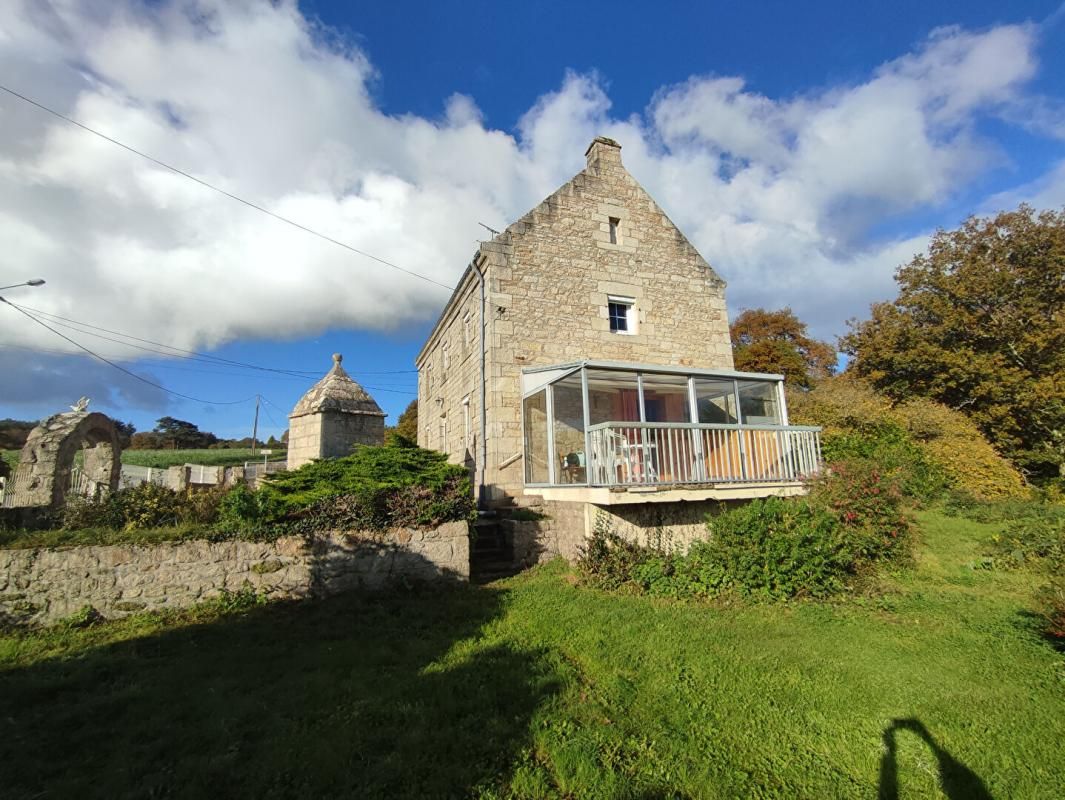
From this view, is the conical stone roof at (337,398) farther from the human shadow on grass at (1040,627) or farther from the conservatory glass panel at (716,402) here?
the human shadow on grass at (1040,627)

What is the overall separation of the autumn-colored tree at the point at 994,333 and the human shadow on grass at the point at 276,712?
18.9 m

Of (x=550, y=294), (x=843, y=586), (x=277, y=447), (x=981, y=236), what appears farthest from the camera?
(x=277, y=447)

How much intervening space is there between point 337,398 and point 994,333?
2148cm

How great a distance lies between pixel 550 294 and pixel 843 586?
8279 mm

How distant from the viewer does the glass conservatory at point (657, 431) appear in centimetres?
800

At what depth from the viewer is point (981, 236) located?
17031 millimetres

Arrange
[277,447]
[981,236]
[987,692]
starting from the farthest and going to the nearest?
[277,447]
[981,236]
[987,692]

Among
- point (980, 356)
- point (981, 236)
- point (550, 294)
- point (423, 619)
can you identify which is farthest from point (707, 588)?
point (981, 236)

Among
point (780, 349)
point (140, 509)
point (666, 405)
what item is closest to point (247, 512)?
point (140, 509)

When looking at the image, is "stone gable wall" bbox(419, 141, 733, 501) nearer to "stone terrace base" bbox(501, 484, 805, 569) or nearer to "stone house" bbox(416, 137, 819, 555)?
"stone house" bbox(416, 137, 819, 555)

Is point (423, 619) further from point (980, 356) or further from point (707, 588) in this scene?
point (980, 356)

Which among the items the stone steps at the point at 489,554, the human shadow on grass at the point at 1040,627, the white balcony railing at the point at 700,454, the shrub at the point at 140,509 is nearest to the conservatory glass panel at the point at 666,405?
the white balcony railing at the point at 700,454

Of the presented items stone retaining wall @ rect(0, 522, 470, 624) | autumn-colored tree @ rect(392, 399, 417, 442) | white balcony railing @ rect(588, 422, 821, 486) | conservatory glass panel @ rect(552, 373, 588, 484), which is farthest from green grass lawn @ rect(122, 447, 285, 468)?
white balcony railing @ rect(588, 422, 821, 486)

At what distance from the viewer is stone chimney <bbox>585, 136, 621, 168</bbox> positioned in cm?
1315
